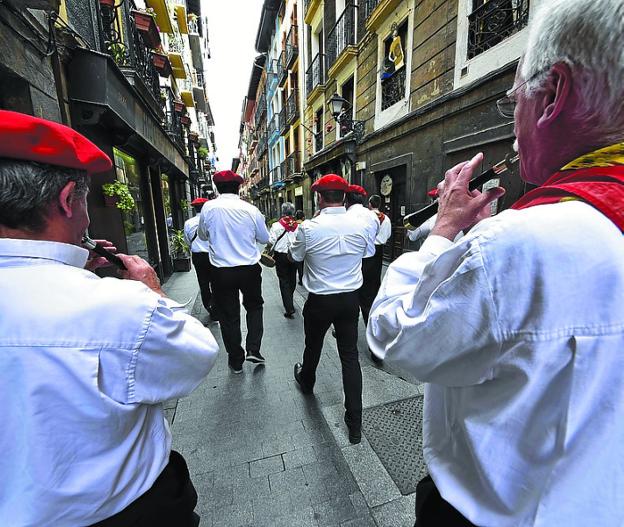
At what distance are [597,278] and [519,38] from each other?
5728 millimetres

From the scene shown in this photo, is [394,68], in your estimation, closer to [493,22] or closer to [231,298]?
[493,22]

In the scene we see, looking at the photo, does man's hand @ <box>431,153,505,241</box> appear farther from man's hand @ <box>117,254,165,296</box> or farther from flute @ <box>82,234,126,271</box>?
flute @ <box>82,234,126,271</box>

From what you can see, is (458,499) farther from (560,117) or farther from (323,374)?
(323,374)

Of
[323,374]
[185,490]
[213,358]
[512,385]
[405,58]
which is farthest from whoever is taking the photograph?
[405,58]

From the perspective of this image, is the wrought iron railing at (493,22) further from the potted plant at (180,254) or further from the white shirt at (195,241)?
the potted plant at (180,254)

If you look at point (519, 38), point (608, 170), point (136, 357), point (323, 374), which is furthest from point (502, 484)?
point (519, 38)

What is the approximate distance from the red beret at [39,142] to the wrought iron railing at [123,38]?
4787 mm

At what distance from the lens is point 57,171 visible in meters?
0.91

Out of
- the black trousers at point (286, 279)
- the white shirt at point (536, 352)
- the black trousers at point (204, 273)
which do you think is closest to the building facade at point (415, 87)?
the black trousers at point (286, 279)

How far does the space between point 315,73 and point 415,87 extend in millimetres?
9209

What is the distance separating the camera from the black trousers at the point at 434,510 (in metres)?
0.92

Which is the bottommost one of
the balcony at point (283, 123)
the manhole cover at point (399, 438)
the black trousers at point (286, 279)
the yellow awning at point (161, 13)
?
the manhole cover at point (399, 438)

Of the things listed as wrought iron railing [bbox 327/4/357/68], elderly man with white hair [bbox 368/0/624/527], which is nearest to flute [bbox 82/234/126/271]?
elderly man with white hair [bbox 368/0/624/527]

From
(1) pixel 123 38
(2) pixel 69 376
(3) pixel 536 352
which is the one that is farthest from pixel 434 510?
(1) pixel 123 38
